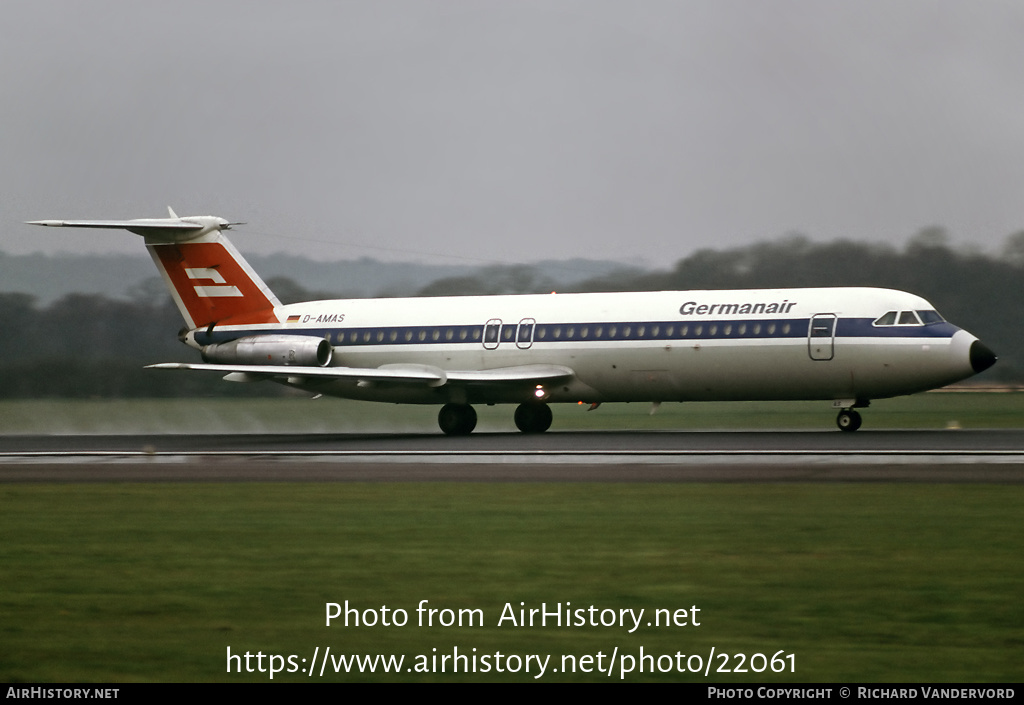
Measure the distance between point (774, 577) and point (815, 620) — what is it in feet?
5.26

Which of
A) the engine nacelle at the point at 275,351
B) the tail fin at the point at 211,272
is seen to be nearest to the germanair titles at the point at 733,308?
the engine nacelle at the point at 275,351

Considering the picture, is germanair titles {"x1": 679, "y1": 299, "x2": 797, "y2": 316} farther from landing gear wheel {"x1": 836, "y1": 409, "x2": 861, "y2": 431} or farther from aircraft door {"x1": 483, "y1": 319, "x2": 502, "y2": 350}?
aircraft door {"x1": 483, "y1": 319, "x2": 502, "y2": 350}

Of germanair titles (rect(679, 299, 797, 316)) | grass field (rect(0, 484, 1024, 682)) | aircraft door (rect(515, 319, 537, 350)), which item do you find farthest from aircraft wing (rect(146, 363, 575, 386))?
grass field (rect(0, 484, 1024, 682))

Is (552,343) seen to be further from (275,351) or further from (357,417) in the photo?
(357,417)

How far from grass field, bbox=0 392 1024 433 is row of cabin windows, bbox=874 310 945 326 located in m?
5.15

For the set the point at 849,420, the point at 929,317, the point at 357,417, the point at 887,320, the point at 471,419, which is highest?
the point at 357,417

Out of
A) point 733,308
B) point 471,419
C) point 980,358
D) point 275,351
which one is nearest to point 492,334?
point 471,419

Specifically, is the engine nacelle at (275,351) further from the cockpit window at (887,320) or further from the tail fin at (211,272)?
the cockpit window at (887,320)

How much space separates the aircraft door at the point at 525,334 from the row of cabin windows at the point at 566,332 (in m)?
0.03

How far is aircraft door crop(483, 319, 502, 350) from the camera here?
33844mm

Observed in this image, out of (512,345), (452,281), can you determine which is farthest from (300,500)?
(452,281)

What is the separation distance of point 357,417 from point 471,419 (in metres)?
6.92

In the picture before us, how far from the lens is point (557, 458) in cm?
2323
